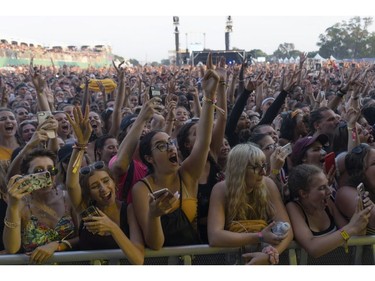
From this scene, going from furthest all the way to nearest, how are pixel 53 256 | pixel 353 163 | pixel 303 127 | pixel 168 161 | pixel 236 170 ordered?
pixel 303 127 → pixel 353 163 → pixel 168 161 → pixel 236 170 → pixel 53 256

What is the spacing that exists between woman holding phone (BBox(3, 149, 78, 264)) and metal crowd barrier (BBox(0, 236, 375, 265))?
0.27ft

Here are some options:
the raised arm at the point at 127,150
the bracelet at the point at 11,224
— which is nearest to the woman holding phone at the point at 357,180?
the raised arm at the point at 127,150

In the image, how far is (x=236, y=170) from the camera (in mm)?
2820

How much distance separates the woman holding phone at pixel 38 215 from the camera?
2.56 m

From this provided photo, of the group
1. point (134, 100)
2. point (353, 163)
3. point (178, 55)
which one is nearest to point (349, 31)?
point (178, 55)

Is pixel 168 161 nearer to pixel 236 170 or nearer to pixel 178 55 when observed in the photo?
pixel 236 170

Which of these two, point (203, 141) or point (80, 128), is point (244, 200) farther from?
point (80, 128)

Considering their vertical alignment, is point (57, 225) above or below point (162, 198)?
below

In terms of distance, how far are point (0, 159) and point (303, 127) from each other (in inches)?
120

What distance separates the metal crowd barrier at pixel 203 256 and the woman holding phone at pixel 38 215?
0.27 feet

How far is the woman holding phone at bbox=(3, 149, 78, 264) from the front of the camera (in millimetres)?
2557

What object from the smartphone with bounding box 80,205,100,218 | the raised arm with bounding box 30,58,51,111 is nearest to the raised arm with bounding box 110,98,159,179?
the smartphone with bounding box 80,205,100,218

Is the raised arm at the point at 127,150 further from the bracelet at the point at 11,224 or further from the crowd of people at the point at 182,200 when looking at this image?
the bracelet at the point at 11,224

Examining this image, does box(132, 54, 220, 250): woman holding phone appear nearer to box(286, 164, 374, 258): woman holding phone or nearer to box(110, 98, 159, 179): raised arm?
box(110, 98, 159, 179): raised arm
